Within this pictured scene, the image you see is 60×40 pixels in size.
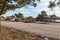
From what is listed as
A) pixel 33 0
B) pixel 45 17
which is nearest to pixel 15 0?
pixel 33 0

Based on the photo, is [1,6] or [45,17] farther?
[45,17]

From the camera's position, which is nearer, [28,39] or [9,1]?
[9,1]

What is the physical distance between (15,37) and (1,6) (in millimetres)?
1919

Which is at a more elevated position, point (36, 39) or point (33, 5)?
point (33, 5)

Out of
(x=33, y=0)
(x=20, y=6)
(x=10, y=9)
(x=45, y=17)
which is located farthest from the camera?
(x=45, y=17)

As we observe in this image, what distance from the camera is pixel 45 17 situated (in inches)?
2761

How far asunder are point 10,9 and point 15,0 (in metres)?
1.33

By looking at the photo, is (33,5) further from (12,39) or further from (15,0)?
(12,39)

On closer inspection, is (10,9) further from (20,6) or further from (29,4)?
(29,4)

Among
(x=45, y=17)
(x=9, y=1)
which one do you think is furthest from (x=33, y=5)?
(x=45, y=17)

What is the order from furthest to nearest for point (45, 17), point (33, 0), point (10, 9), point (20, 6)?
point (45, 17) → point (10, 9) → point (20, 6) → point (33, 0)

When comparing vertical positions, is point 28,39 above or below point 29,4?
below

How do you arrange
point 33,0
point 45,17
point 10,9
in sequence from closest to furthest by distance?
1. point 33,0
2. point 10,9
3. point 45,17

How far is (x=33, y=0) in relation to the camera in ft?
30.0
